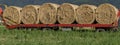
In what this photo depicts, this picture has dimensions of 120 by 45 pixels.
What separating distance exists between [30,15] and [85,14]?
361 cm

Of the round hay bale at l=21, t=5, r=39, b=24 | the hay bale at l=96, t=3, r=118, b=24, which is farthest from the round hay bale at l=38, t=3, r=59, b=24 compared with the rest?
the hay bale at l=96, t=3, r=118, b=24

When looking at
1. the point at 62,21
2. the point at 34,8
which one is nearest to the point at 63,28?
the point at 62,21

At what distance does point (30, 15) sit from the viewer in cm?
2464

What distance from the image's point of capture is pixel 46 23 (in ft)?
79.4

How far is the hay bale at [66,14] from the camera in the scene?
23.4 metres

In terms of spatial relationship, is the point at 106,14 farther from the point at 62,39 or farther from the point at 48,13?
the point at 62,39

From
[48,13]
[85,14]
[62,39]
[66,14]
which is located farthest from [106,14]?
[62,39]

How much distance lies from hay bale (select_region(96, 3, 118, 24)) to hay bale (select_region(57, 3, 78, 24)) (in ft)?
4.95

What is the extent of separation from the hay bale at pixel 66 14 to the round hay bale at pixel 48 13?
328 mm

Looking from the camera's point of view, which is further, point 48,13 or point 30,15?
point 30,15

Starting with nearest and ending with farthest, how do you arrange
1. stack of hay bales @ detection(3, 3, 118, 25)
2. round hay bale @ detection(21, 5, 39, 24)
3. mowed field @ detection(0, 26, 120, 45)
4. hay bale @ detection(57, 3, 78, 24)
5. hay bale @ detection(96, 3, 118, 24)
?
mowed field @ detection(0, 26, 120, 45), hay bale @ detection(96, 3, 118, 24), stack of hay bales @ detection(3, 3, 118, 25), hay bale @ detection(57, 3, 78, 24), round hay bale @ detection(21, 5, 39, 24)

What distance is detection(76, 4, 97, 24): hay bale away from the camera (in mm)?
22906

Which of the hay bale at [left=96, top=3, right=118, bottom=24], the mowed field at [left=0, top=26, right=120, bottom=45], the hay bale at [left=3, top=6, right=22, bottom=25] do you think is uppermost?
the mowed field at [left=0, top=26, right=120, bottom=45]

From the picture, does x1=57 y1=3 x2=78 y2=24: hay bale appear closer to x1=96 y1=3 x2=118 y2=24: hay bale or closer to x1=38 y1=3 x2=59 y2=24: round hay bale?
x1=38 y1=3 x2=59 y2=24: round hay bale
